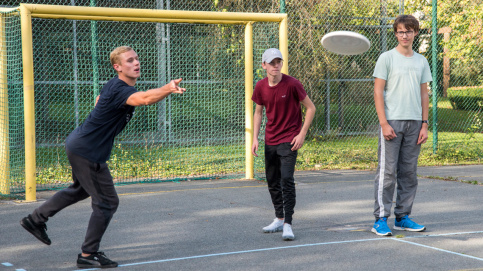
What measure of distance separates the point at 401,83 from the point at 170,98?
6.33 metres

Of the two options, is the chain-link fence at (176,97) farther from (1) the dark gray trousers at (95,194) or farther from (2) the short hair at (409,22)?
(2) the short hair at (409,22)

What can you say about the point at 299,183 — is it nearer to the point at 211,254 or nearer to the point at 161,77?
the point at 161,77

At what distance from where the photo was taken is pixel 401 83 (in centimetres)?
592

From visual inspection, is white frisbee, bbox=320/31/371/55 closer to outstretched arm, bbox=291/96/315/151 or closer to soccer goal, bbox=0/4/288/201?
outstretched arm, bbox=291/96/315/151

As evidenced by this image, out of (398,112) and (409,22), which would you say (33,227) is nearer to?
(398,112)

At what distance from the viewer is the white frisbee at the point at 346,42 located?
6.54 metres

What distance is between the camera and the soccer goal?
991 cm

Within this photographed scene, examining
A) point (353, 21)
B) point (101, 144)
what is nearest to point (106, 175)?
point (101, 144)

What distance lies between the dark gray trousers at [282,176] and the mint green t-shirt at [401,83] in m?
1.06

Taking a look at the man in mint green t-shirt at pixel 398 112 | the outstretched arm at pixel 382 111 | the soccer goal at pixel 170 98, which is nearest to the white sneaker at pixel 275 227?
the man in mint green t-shirt at pixel 398 112

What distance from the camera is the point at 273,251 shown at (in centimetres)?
536

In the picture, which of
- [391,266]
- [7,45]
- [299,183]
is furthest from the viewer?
[299,183]

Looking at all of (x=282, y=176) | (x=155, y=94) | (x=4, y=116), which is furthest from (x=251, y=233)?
(x=4, y=116)

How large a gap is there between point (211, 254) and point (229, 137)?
18.0 ft
